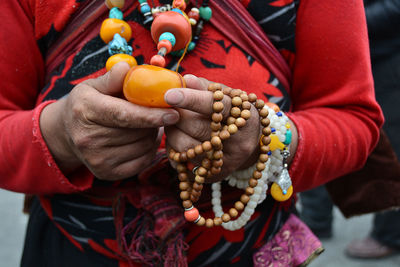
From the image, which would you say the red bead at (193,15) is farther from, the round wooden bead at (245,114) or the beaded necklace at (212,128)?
the round wooden bead at (245,114)

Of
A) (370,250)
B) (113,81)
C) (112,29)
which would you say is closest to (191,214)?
(113,81)

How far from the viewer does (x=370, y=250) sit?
2277mm

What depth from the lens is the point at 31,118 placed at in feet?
2.29

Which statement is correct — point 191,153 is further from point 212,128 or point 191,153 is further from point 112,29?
point 112,29

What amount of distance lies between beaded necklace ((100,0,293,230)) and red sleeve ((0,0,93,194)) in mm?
212

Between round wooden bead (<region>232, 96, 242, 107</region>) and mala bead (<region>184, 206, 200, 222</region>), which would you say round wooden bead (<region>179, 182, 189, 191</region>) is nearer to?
mala bead (<region>184, 206, 200, 222</region>)

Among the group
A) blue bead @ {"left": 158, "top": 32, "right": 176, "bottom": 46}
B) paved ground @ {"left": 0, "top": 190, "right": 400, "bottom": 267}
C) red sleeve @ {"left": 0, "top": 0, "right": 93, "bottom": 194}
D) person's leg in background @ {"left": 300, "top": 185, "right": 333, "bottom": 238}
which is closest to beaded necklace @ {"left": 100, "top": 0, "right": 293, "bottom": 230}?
blue bead @ {"left": 158, "top": 32, "right": 176, "bottom": 46}

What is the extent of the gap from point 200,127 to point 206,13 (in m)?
0.29

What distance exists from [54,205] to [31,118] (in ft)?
0.82

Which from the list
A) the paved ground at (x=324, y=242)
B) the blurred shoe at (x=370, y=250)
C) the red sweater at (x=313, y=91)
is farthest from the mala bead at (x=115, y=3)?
the blurred shoe at (x=370, y=250)

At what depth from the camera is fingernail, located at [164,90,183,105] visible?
508mm

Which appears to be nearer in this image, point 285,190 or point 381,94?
point 285,190

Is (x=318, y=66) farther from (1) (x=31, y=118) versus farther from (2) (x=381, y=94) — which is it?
(2) (x=381, y=94)

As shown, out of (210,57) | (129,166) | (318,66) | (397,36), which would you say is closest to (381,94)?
(397,36)
